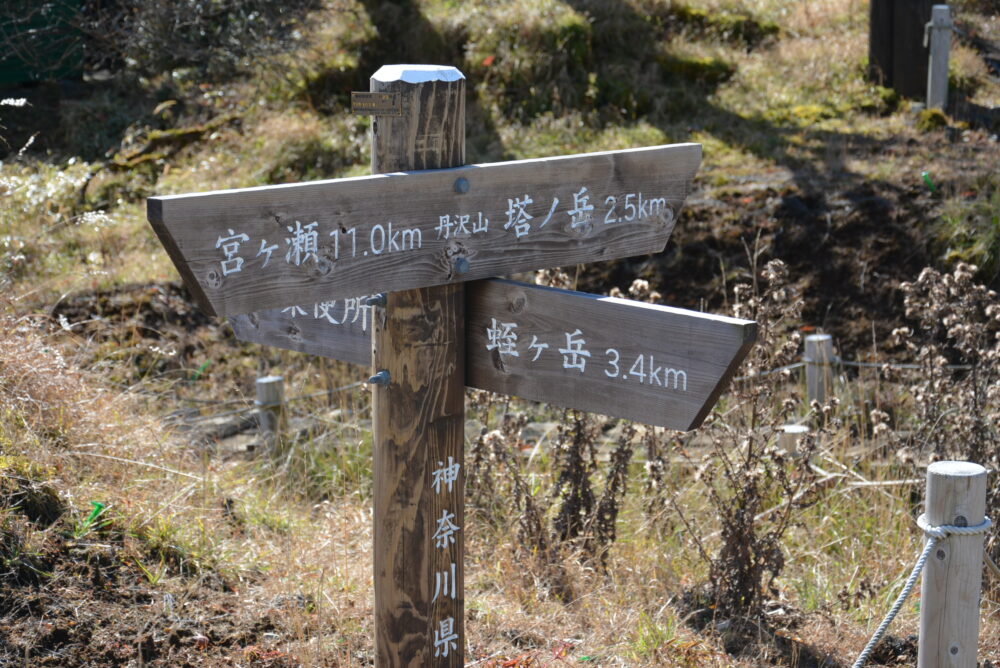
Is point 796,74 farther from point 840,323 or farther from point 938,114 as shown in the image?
point 840,323

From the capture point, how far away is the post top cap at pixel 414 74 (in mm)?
2330

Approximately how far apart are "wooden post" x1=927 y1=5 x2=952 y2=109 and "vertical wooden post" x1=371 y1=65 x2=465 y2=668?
7.43 m

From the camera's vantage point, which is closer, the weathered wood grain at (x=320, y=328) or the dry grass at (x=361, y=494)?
the weathered wood grain at (x=320, y=328)

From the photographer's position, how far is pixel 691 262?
7.36 metres

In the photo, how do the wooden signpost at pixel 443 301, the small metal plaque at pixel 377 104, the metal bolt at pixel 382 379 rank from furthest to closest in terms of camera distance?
1. the metal bolt at pixel 382 379
2. the small metal plaque at pixel 377 104
3. the wooden signpost at pixel 443 301

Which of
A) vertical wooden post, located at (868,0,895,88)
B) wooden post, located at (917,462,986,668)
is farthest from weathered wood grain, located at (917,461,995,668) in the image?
vertical wooden post, located at (868,0,895,88)

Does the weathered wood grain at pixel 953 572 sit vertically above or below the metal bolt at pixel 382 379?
below

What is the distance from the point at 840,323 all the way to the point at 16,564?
5200 mm

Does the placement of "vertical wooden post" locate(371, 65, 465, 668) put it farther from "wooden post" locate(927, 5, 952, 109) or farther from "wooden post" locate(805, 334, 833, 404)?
"wooden post" locate(927, 5, 952, 109)

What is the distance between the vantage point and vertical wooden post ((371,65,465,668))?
2.35 m

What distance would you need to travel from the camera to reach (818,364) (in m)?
5.53

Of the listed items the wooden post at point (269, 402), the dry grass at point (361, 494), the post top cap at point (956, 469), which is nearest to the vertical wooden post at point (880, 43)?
the dry grass at point (361, 494)

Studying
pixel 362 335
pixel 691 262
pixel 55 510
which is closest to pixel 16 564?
pixel 55 510

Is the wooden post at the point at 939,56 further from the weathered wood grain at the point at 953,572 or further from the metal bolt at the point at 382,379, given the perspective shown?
the metal bolt at the point at 382,379
